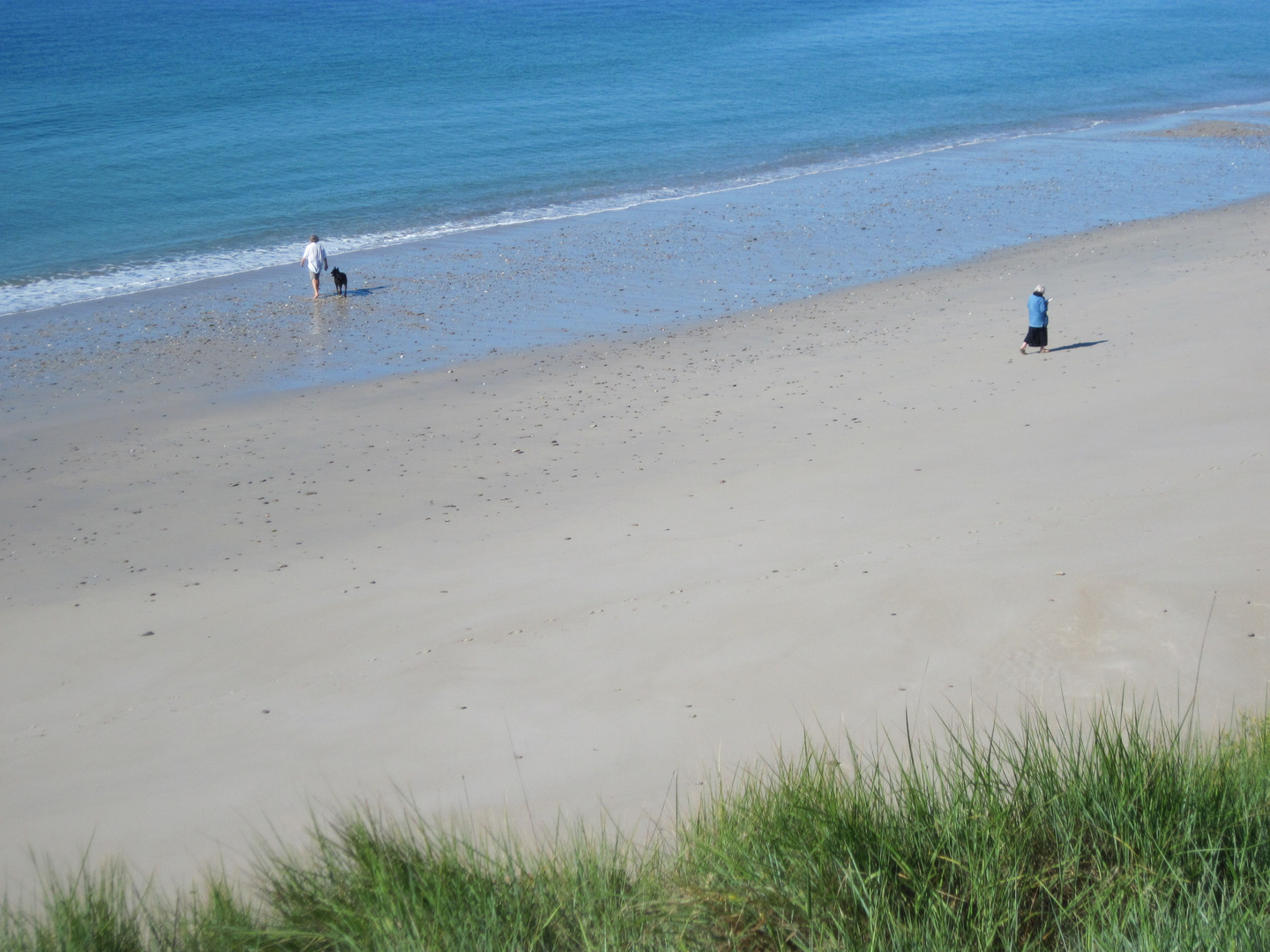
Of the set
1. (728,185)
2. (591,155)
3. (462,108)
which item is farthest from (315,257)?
(462,108)

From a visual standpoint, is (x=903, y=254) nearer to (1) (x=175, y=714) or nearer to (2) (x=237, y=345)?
(2) (x=237, y=345)

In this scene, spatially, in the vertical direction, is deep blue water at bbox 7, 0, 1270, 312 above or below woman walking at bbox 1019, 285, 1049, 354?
above

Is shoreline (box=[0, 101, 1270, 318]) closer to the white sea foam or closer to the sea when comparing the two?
the white sea foam

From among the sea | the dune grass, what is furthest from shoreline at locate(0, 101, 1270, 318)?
the dune grass

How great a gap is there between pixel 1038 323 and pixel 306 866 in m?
12.6

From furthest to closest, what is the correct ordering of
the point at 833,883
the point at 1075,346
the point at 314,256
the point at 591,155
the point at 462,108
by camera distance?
the point at 462,108 → the point at 591,155 → the point at 314,256 → the point at 1075,346 → the point at 833,883

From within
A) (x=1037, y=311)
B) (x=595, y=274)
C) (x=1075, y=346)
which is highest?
(x=595, y=274)

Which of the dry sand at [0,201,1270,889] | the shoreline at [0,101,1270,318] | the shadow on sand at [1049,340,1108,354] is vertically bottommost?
the dry sand at [0,201,1270,889]

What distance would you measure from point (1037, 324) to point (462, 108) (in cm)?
3644

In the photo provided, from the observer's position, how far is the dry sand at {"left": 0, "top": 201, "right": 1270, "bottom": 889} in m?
6.51

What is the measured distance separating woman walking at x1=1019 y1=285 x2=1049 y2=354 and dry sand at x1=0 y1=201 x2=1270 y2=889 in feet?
1.09

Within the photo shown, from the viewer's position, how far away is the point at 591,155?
35969 millimetres

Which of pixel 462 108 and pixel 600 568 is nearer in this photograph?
pixel 600 568

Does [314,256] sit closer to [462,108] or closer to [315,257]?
[315,257]
